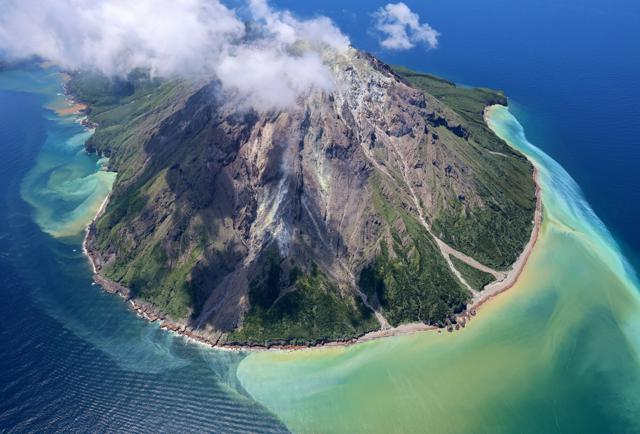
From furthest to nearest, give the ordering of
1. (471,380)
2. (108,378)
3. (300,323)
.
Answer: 1. (300,323)
2. (471,380)
3. (108,378)

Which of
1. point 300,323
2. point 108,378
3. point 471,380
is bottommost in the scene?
point 108,378

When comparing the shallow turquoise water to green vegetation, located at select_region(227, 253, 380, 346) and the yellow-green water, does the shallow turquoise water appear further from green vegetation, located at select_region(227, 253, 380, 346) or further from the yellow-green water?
green vegetation, located at select_region(227, 253, 380, 346)

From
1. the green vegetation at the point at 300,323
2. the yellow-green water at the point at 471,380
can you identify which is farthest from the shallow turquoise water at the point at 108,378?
the green vegetation at the point at 300,323

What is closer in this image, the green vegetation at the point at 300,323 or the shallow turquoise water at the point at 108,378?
the shallow turquoise water at the point at 108,378

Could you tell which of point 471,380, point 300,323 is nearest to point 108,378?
point 300,323

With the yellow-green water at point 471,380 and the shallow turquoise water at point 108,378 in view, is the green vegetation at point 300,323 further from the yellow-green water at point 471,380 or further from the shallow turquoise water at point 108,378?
the shallow turquoise water at point 108,378

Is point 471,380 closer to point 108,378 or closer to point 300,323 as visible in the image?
point 300,323

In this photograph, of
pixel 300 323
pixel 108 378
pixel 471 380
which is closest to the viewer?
pixel 108 378

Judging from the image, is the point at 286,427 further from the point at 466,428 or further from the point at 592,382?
the point at 592,382

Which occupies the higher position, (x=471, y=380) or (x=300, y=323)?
(x=471, y=380)
